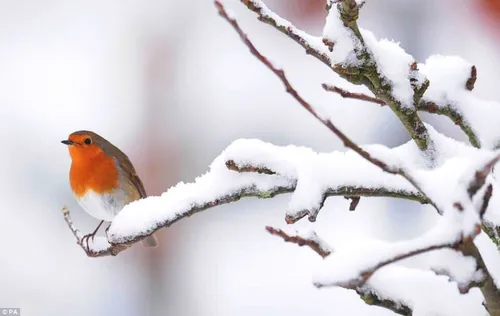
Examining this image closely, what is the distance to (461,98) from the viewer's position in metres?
0.78

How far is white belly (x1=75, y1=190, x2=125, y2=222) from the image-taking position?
5.69 feet

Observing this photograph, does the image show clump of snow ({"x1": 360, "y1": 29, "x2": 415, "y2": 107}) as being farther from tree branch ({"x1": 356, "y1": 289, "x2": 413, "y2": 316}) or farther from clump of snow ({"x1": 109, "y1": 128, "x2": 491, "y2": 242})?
tree branch ({"x1": 356, "y1": 289, "x2": 413, "y2": 316})

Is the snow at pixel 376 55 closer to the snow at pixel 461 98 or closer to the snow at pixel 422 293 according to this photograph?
the snow at pixel 461 98

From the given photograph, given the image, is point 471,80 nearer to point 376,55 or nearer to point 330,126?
point 376,55

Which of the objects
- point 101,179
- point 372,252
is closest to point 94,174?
point 101,179

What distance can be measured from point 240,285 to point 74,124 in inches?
53.7

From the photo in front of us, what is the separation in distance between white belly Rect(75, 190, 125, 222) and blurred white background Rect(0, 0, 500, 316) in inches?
67.8

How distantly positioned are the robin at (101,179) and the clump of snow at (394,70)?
114 cm

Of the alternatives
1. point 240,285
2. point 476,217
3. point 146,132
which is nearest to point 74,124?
point 146,132

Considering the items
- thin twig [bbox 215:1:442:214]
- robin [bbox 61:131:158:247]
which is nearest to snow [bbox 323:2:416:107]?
thin twig [bbox 215:1:442:214]

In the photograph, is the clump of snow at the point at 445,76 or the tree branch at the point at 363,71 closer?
the tree branch at the point at 363,71

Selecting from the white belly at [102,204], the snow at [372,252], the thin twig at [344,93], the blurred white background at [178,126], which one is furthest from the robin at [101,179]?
the blurred white background at [178,126]

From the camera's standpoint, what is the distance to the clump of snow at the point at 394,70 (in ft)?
2.31

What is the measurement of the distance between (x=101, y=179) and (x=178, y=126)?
2.47 meters
